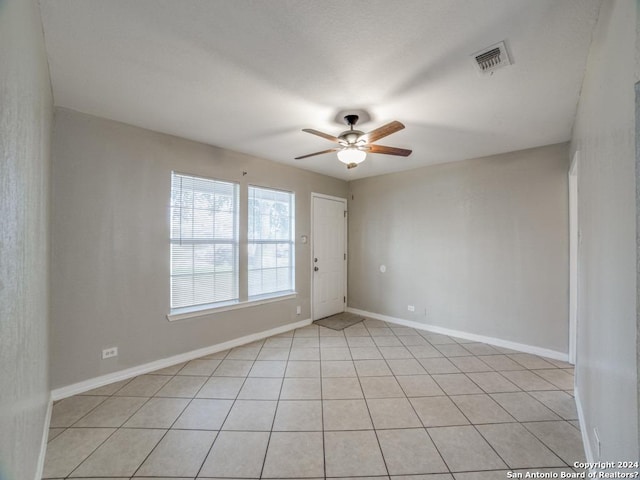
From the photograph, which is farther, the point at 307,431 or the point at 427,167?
the point at 427,167

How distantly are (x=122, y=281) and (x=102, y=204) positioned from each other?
76cm

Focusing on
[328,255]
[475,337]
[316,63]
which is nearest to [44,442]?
[316,63]

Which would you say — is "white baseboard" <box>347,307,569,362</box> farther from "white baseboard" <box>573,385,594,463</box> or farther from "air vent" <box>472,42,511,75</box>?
"air vent" <box>472,42,511,75</box>

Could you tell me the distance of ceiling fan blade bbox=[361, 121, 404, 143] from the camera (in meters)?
2.07

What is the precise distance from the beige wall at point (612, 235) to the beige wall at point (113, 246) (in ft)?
11.0

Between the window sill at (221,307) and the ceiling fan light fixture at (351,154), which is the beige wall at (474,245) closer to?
the window sill at (221,307)

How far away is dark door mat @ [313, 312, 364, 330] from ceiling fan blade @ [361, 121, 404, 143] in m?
2.94

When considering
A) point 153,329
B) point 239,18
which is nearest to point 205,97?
point 239,18

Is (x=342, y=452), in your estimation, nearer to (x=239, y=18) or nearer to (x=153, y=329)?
(x=153, y=329)

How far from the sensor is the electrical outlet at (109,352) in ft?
8.34

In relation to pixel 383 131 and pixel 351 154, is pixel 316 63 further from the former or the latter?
pixel 351 154

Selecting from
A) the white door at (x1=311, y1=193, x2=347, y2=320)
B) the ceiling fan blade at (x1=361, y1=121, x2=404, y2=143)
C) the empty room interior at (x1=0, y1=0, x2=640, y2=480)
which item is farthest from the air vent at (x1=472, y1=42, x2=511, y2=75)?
the white door at (x1=311, y1=193, x2=347, y2=320)

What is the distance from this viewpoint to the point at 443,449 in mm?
1793

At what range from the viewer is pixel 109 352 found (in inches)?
101
